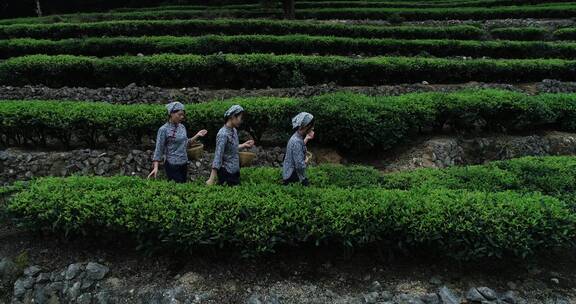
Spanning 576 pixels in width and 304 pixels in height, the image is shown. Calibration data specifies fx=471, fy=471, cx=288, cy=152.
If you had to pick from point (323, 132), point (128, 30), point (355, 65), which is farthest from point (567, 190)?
point (128, 30)

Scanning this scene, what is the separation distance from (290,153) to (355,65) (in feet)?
28.9

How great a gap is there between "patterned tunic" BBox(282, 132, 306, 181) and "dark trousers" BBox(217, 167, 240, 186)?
764mm

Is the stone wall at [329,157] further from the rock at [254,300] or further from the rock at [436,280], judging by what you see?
the rock at [436,280]

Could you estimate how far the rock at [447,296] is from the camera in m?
5.20

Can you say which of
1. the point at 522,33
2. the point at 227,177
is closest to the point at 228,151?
the point at 227,177

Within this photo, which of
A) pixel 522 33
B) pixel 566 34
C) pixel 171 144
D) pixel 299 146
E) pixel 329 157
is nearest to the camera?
pixel 299 146

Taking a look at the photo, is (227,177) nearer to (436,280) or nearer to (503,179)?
(436,280)

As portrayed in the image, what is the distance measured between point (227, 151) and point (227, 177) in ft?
1.21

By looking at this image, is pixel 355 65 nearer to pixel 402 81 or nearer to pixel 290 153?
pixel 402 81

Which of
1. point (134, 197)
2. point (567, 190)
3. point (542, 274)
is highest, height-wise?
point (134, 197)

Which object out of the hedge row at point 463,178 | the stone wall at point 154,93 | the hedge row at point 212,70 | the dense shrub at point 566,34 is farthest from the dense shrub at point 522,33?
the hedge row at point 463,178

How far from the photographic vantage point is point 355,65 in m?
14.5

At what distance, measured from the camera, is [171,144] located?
22.1 ft

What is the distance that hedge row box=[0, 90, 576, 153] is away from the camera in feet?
29.9
